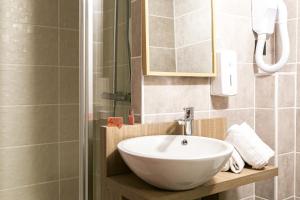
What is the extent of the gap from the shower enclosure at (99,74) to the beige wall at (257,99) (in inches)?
12.4

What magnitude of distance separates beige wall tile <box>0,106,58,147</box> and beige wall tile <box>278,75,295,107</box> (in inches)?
47.9

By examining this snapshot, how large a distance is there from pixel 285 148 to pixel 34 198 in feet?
4.56

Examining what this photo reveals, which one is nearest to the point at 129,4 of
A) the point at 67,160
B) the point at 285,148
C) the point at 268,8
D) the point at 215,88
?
the point at 215,88

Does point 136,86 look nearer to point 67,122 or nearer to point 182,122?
point 182,122

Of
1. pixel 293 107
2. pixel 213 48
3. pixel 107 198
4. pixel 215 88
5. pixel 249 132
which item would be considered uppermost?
pixel 213 48

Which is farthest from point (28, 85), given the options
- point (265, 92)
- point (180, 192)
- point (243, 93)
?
point (265, 92)

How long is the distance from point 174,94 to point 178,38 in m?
0.27

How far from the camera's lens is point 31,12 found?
163 centimetres

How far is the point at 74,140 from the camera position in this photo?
165 centimetres

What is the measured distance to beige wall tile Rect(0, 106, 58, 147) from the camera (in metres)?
1.58

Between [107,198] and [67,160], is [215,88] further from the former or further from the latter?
[67,160]

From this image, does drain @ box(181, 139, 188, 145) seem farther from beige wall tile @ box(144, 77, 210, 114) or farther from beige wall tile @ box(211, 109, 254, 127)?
beige wall tile @ box(211, 109, 254, 127)

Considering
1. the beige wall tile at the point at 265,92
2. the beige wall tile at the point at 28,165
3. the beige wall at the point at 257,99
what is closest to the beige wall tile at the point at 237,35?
the beige wall at the point at 257,99

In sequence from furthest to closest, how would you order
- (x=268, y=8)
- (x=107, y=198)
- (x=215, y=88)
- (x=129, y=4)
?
(x=268, y=8), (x=215, y=88), (x=129, y=4), (x=107, y=198)
